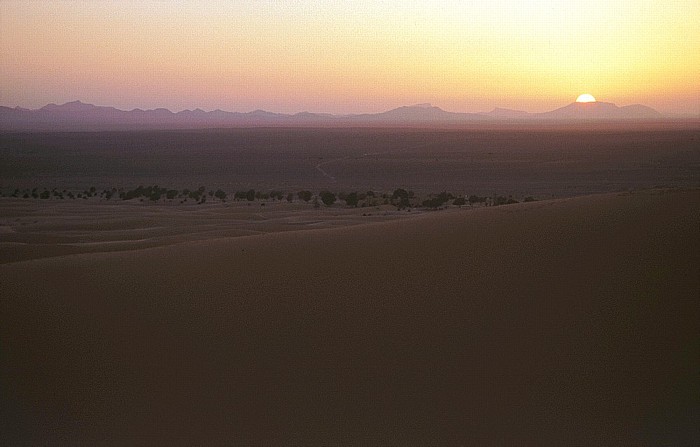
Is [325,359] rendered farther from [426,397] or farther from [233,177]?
[233,177]

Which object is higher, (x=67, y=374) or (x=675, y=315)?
(x=675, y=315)

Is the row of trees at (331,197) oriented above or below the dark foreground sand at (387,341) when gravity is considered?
below

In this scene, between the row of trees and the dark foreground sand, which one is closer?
the dark foreground sand

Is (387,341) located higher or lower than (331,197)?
higher

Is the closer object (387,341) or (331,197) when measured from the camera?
(387,341)

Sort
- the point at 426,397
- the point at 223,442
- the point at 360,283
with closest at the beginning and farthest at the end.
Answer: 1. the point at 223,442
2. the point at 426,397
3. the point at 360,283

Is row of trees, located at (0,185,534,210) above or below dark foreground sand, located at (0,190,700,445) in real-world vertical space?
below

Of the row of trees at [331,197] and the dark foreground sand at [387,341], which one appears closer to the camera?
the dark foreground sand at [387,341]

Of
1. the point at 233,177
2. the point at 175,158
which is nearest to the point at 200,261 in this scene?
the point at 233,177
